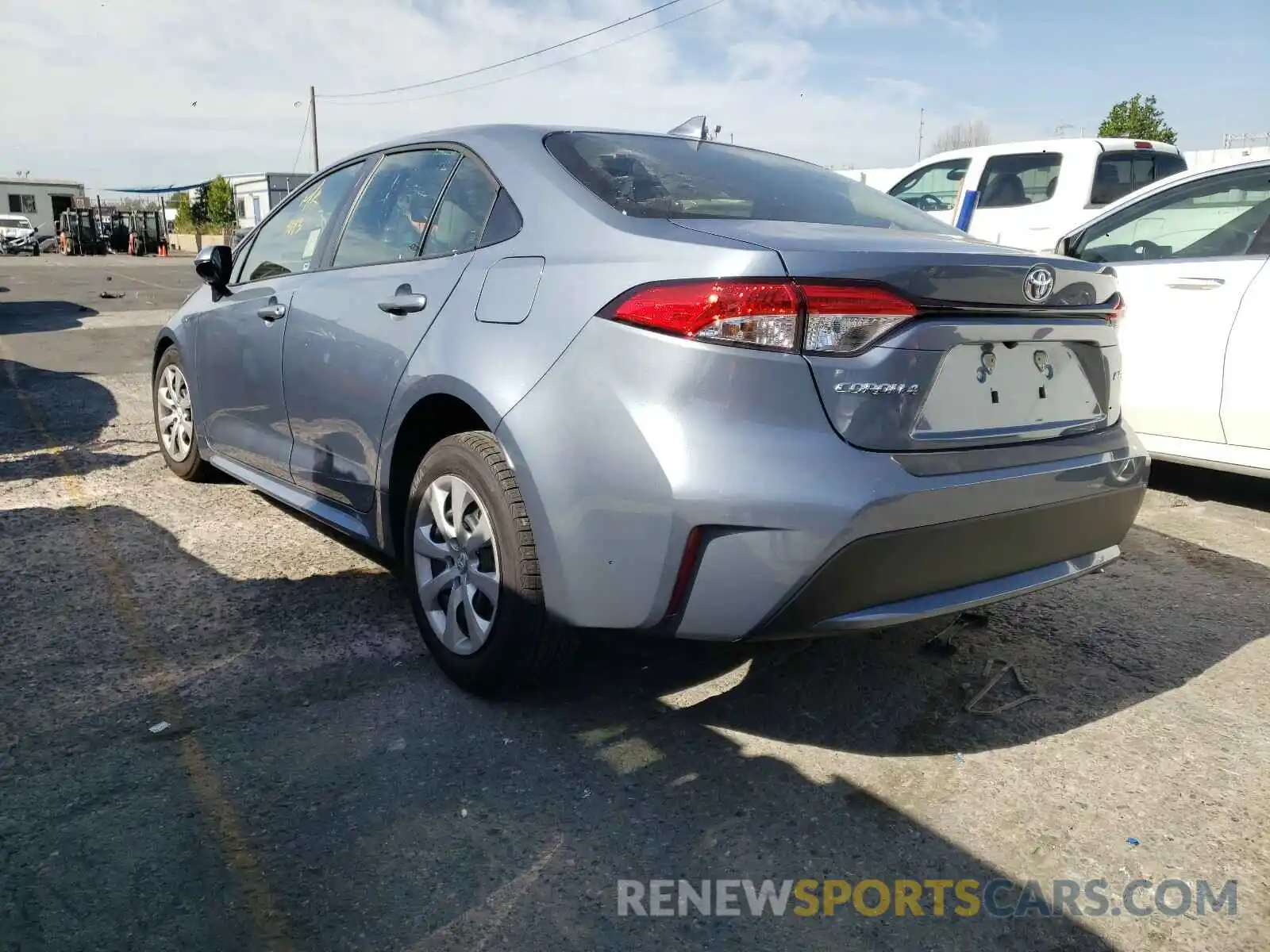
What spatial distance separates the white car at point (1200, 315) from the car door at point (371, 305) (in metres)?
3.21

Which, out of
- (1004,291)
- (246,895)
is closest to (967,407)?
(1004,291)

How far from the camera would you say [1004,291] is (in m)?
2.44

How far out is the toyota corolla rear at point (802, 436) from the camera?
2207 millimetres

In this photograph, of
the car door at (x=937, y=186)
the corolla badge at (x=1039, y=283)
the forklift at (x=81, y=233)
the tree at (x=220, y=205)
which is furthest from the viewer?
the tree at (x=220, y=205)

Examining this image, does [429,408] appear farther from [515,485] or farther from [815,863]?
[815,863]

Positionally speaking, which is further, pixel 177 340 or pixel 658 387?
pixel 177 340

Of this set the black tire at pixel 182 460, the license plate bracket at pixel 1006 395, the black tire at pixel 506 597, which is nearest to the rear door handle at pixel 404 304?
the black tire at pixel 506 597

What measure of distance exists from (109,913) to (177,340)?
3479mm

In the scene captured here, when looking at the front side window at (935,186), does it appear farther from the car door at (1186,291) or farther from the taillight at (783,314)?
the taillight at (783,314)

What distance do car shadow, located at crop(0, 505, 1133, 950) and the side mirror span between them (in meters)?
1.65

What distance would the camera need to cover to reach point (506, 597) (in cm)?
264

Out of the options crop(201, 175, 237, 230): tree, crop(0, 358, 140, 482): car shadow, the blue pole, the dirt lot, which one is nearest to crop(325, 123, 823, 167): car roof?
the dirt lot

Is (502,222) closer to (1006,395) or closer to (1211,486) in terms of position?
(1006,395)

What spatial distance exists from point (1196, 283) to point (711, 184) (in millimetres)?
2996
